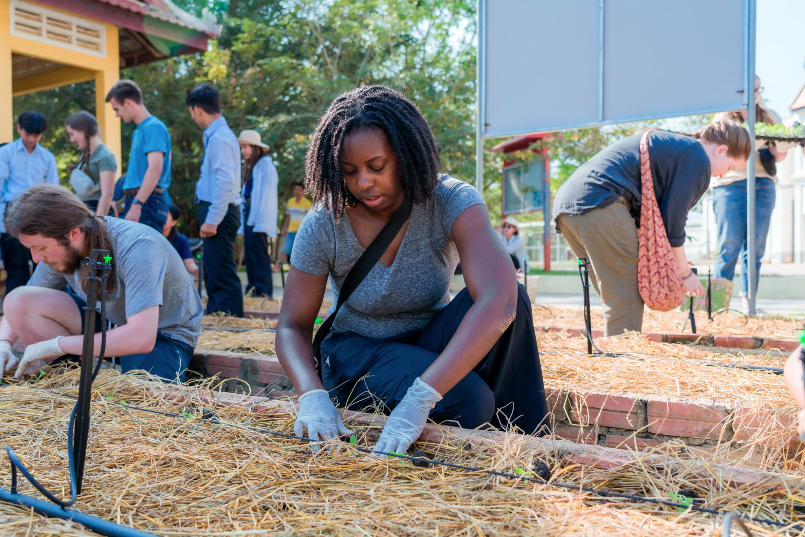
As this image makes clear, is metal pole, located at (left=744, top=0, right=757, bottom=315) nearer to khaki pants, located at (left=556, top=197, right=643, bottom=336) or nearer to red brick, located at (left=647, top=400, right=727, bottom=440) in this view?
khaki pants, located at (left=556, top=197, right=643, bottom=336)

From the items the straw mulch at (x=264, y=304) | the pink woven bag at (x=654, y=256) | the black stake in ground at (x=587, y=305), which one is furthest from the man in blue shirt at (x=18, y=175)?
the pink woven bag at (x=654, y=256)

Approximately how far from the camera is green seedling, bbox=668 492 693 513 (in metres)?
1.36

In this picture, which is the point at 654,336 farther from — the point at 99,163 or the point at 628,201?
the point at 99,163

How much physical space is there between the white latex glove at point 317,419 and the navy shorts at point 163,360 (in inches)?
40.5

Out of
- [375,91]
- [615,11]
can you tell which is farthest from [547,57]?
[375,91]

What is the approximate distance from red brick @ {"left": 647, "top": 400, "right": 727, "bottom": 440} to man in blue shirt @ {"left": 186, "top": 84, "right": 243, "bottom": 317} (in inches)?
137

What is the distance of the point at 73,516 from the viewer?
1.38 meters

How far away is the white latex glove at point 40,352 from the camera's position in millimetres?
2671

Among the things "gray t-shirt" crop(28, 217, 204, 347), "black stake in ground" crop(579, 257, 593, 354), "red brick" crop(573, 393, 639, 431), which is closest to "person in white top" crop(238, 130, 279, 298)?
"gray t-shirt" crop(28, 217, 204, 347)

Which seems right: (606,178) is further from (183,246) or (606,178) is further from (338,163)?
(183,246)

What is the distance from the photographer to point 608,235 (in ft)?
10.8

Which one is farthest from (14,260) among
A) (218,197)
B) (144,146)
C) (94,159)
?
(218,197)

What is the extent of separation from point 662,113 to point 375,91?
3.40 meters

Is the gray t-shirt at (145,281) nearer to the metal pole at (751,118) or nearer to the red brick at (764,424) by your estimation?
the red brick at (764,424)
